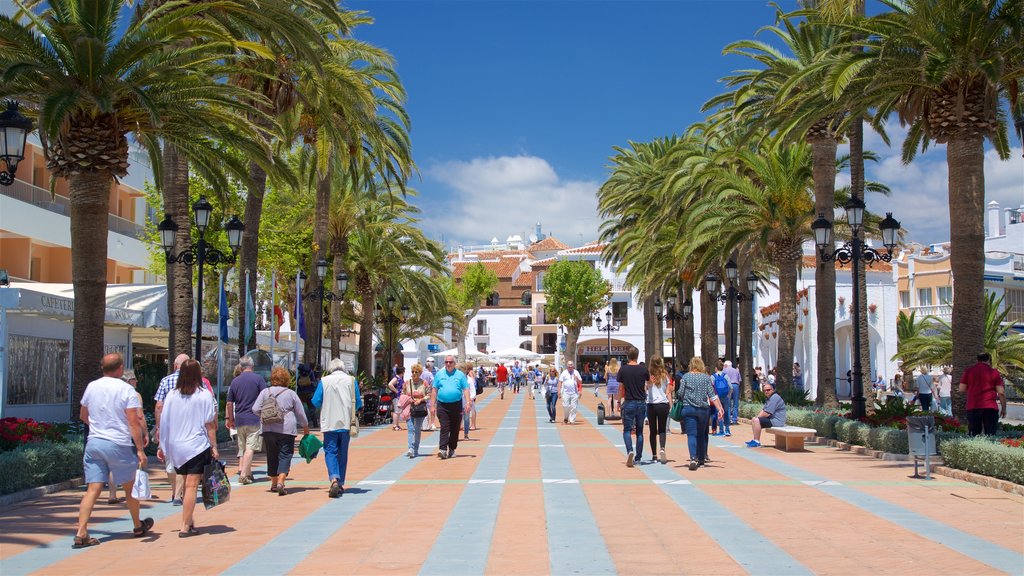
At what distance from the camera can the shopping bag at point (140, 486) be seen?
8943 mm

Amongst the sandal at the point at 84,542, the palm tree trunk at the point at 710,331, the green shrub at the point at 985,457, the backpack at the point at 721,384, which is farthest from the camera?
the palm tree trunk at the point at 710,331

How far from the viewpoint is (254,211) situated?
24.7m

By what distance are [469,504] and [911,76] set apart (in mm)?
11967

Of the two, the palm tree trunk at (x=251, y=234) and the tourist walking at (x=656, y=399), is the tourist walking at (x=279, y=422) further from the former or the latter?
the palm tree trunk at (x=251, y=234)

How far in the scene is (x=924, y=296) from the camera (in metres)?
48.4

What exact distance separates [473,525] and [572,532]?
1.07 meters

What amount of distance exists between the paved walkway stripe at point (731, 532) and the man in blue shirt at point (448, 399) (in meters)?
4.04

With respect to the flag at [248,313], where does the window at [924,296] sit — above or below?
above

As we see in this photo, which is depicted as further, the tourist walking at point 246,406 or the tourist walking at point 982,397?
the tourist walking at point 982,397

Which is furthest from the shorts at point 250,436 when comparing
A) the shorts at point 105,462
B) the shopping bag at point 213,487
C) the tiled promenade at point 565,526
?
the shorts at point 105,462

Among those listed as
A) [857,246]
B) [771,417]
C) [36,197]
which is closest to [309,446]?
[771,417]

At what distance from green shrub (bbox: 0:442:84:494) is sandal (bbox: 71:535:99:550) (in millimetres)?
3718

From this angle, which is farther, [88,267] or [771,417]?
[771,417]

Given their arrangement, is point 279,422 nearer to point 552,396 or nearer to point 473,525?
point 473,525
